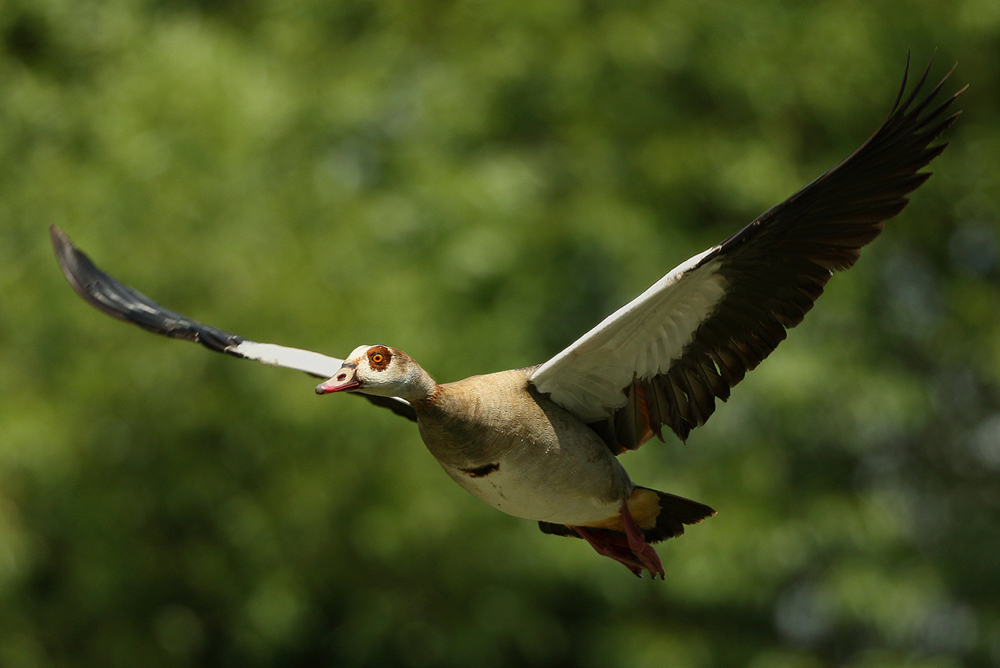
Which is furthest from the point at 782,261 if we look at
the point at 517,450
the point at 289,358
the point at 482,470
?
the point at 289,358

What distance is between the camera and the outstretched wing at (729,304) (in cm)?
312

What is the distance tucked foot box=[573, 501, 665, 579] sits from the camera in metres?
3.74

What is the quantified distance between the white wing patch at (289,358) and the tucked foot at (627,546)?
106 cm

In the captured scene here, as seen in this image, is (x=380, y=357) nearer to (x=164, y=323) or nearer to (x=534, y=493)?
(x=534, y=493)

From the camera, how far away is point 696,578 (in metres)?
8.84

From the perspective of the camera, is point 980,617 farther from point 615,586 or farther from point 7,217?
point 7,217

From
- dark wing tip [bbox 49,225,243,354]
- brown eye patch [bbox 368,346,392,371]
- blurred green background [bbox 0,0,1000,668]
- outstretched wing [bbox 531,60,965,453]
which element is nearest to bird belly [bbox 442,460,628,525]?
outstretched wing [bbox 531,60,965,453]

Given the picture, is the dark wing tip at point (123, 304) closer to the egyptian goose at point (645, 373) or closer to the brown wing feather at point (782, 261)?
the egyptian goose at point (645, 373)

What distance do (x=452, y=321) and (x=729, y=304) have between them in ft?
19.0

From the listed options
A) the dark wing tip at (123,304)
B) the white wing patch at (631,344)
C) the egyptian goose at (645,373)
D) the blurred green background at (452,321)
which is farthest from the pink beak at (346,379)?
the blurred green background at (452,321)

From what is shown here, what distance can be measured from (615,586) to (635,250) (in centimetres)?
275

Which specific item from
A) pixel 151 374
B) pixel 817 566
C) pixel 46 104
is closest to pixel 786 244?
pixel 151 374

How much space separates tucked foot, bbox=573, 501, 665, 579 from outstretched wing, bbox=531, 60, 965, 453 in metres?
0.27

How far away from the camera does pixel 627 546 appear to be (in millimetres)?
3990
